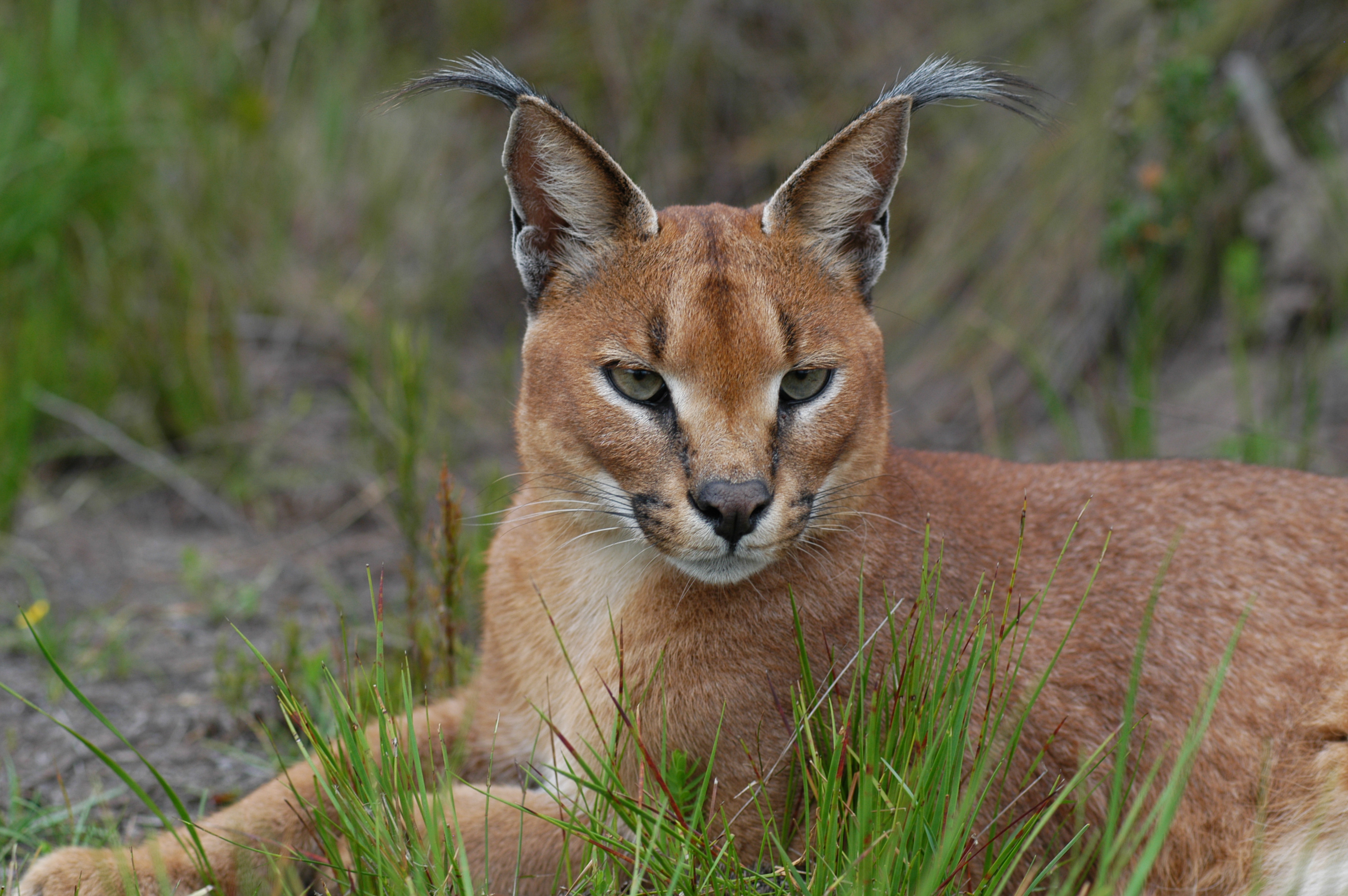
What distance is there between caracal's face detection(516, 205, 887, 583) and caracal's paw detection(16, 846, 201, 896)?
4.25ft

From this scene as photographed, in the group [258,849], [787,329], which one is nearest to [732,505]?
[787,329]

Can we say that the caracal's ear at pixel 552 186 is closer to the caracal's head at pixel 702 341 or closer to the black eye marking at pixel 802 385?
the caracal's head at pixel 702 341

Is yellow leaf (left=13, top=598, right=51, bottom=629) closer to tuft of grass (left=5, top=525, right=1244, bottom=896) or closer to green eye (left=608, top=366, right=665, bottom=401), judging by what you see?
tuft of grass (left=5, top=525, right=1244, bottom=896)

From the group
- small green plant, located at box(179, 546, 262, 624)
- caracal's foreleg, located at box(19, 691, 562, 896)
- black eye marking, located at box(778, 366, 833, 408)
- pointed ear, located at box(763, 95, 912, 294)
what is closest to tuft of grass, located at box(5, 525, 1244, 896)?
caracal's foreleg, located at box(19, 691, 562, 896)

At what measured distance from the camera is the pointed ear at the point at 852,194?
314 centimetres

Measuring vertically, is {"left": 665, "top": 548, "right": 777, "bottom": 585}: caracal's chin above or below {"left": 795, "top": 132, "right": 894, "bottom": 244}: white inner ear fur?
below

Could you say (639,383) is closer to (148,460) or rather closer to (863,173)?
(863,173)

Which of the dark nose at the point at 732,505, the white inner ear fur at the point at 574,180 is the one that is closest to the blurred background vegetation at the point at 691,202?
the white inner ear fur at the point at 574,180

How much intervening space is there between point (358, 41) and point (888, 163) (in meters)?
6.57

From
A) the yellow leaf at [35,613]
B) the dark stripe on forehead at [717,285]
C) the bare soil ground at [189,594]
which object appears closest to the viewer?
the dark stripe on forehead at [717,285]

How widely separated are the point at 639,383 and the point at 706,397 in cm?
19

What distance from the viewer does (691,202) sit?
8.76m

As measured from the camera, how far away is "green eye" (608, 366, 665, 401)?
116 inches

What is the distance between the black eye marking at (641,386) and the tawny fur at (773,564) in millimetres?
25
